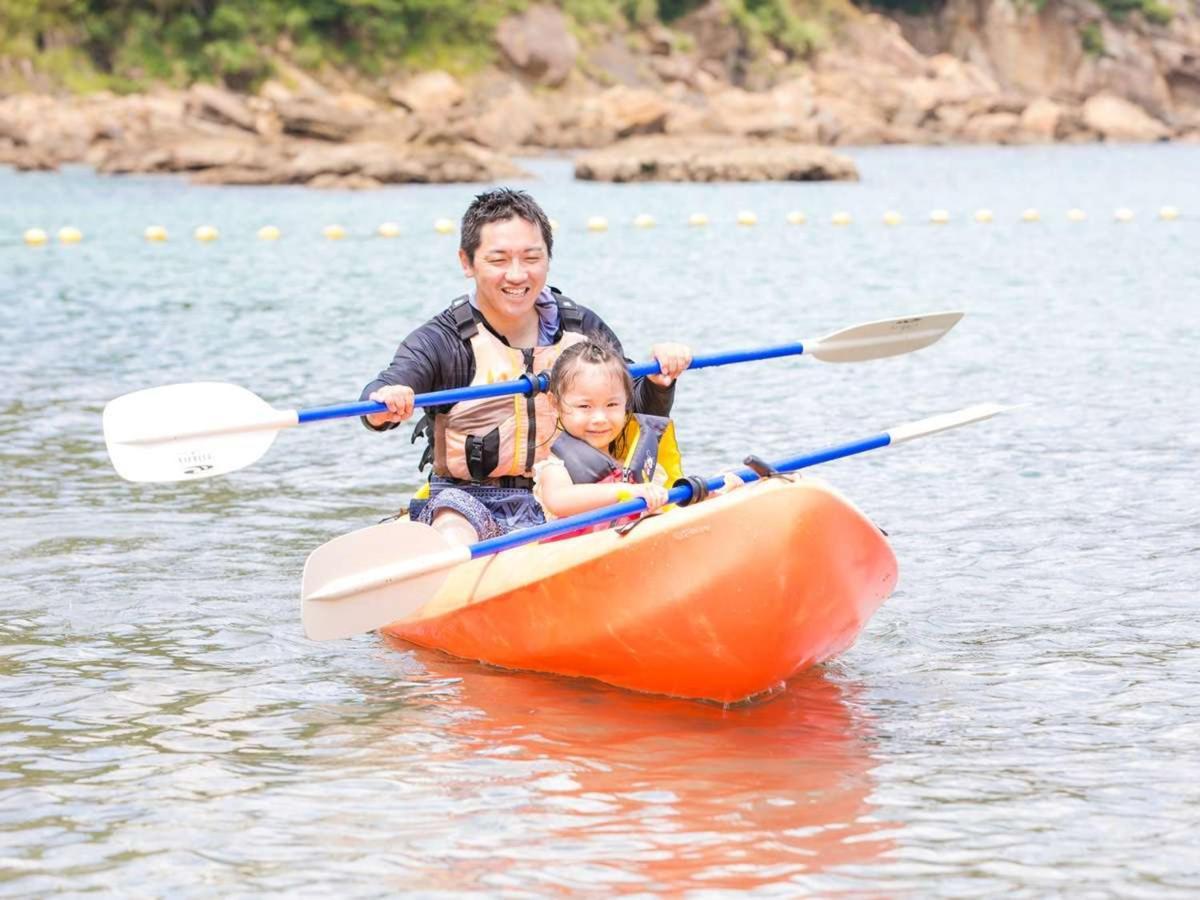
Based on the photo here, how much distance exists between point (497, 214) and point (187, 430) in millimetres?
1191

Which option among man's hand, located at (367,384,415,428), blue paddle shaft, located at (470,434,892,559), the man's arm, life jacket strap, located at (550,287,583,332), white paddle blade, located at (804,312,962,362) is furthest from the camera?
white paddle blade, located at (804,312,962,362)

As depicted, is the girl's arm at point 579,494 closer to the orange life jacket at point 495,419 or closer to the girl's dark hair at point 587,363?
the girl's dark hair at point 587,363

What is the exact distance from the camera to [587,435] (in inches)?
218

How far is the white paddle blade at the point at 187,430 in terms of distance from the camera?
5.82 metres

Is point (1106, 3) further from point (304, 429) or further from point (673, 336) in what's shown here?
point (304, 429)

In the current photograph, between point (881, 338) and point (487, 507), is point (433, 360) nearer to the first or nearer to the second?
point (487, 507)

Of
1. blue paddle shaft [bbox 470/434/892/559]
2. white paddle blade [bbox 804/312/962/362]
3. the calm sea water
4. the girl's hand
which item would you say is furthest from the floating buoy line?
the girl's hand

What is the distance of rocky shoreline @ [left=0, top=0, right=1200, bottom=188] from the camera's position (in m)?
35.1

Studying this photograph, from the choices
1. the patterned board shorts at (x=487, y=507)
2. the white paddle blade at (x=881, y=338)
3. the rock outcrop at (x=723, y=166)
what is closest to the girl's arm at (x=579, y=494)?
the patterned board shorts at (x=487, y=507)

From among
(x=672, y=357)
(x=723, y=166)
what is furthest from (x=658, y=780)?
(x=723, y=166)

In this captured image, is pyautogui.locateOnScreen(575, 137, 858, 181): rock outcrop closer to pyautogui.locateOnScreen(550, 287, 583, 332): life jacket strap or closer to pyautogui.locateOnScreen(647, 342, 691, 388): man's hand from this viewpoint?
pyautogui.locateOnScreen(550, 287, 583, 332): life jacket strap

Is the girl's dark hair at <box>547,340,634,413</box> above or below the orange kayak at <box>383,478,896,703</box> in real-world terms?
above

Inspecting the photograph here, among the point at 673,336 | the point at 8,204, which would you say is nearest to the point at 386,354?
the point at 673,336

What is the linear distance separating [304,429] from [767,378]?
10.6 feet
